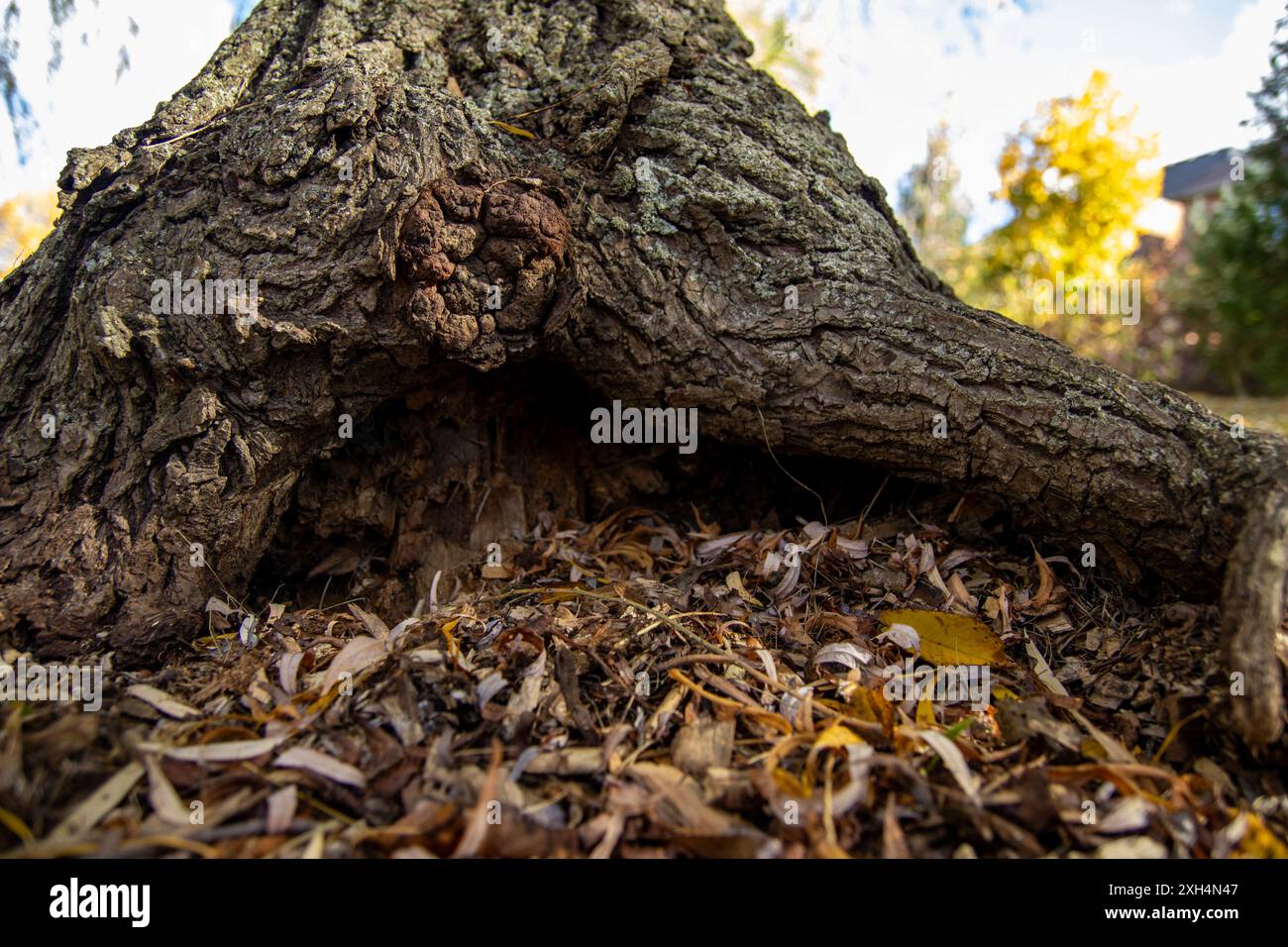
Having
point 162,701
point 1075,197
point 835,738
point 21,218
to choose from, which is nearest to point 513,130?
point 162,701

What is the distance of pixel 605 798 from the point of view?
1643 millimetres

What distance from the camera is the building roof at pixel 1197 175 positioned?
88.6 feet

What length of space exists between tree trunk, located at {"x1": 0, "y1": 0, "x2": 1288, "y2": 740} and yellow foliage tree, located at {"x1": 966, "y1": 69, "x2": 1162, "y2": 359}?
8.22 meters

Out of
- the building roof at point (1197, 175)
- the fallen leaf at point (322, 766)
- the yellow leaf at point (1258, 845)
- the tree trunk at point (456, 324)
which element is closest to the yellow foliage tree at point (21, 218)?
the tree trunk at point (456, 324)

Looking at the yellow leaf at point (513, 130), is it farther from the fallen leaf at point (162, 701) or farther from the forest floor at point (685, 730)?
the fallen leaf at point (162, 701)

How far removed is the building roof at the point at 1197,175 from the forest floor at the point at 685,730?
30587 millimetres

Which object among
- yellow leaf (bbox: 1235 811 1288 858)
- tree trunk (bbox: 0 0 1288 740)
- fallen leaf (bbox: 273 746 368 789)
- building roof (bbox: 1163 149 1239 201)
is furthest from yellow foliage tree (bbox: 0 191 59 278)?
building roof (bbox: 1163 149 1239 201)

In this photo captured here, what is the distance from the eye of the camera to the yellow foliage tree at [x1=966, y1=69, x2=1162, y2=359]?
973cm

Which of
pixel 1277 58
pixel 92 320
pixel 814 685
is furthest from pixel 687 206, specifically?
pixel 1277 58

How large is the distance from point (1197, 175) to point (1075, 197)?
26.7 metres

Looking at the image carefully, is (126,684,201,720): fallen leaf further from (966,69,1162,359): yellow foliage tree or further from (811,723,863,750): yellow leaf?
Result: (966,69,1162,359): yellow foliage tree

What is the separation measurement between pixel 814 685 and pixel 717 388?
1.13m
